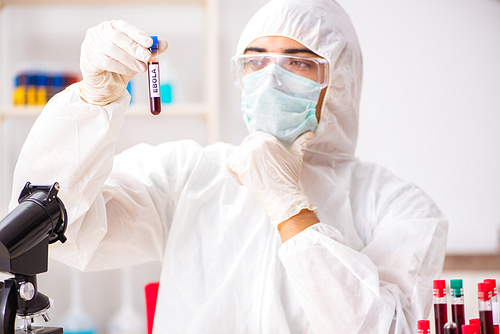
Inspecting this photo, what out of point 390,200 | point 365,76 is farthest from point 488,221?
point 390,200

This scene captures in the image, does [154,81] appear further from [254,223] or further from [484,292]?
[484,292]

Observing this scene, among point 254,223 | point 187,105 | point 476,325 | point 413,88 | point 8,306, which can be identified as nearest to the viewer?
point 8,306

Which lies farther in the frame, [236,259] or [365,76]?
[365,76]

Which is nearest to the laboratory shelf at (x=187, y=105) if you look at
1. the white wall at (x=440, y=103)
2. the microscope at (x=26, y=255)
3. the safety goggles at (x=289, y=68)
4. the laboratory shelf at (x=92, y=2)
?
the laboratory shelf at (x=92, y=2)

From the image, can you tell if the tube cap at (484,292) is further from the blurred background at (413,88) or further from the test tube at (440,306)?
the blurred background at (413,88)

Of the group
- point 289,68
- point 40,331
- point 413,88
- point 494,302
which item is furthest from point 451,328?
point 413,88

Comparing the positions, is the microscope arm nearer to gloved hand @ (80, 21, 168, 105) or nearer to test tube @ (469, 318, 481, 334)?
gloved hand @ (80, 21, 168, 105)

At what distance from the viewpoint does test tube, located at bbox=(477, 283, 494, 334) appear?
2.58 ft

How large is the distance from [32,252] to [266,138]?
637mm

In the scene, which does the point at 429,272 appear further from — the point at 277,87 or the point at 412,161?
the point at 412,161

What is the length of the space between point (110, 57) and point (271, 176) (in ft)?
1.47

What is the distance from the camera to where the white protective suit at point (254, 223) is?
0.92 m

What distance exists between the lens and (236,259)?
1.18 metres

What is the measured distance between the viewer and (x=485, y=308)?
0.80 m
